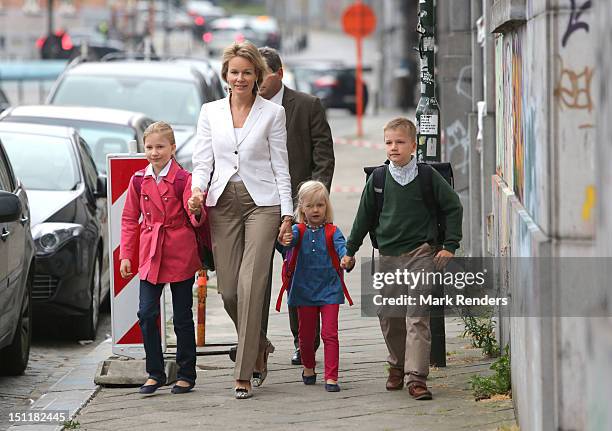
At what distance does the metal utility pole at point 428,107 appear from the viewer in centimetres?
952

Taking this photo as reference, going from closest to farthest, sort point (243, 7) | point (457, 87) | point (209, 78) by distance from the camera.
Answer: point (457, 87) → point (209, 78) → point (243, 7)

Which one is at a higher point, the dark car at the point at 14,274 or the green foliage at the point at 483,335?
the dark car at the point at 14,274

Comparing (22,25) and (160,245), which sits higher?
(22,25)

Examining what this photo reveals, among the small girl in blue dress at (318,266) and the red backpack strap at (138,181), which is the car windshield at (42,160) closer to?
the red backpack strap at (138,181)

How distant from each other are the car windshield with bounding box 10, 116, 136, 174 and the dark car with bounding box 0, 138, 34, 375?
169 inches

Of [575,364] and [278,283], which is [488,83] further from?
[575,364]

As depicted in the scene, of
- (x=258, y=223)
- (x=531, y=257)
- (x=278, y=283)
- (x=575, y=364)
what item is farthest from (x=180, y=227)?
(x=278, y=283)

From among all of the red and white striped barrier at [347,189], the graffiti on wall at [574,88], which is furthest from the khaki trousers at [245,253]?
the red and white striped barrier at [347,189]

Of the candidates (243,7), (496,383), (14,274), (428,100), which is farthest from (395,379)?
(243,7)

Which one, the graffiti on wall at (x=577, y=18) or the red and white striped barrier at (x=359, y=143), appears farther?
the red and white striped barrier at (x=359, y=143)

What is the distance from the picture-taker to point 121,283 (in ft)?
29.6

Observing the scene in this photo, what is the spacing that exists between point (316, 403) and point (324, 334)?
1.63ft

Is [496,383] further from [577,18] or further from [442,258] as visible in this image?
[577,18]

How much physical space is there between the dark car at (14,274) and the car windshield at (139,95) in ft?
24.1
